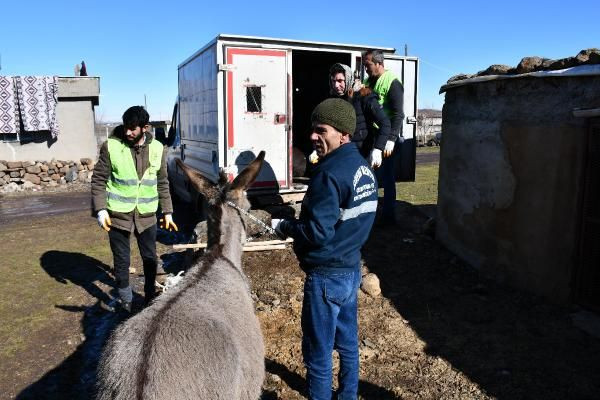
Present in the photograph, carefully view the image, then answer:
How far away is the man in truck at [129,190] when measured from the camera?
474cm

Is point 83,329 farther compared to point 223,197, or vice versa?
point 83,329

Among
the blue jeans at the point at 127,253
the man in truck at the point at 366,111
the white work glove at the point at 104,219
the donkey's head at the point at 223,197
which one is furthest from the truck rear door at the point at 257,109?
the donkey's head at the point at 223,197

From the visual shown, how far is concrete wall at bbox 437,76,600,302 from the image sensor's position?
16.1 feet

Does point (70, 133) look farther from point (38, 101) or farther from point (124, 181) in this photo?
point (124, 181)

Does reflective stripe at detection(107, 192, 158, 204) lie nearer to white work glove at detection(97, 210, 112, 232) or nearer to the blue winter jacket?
white work glove at detection(97, 210, 112, 232)

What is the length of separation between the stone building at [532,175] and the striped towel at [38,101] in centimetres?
1387

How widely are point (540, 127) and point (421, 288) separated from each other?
231 centimetres

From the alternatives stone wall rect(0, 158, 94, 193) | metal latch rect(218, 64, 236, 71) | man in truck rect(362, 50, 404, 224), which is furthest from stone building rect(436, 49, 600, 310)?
stone wall rect(0, 158, 94, 193)

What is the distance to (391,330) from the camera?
4.75m

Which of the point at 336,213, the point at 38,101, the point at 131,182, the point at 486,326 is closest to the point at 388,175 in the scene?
the point at 486,326

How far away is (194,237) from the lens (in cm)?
694

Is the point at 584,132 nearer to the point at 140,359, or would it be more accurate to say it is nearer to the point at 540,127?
the point at 540,127

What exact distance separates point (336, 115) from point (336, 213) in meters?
0.60

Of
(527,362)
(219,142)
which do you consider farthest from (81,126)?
(527,362)
